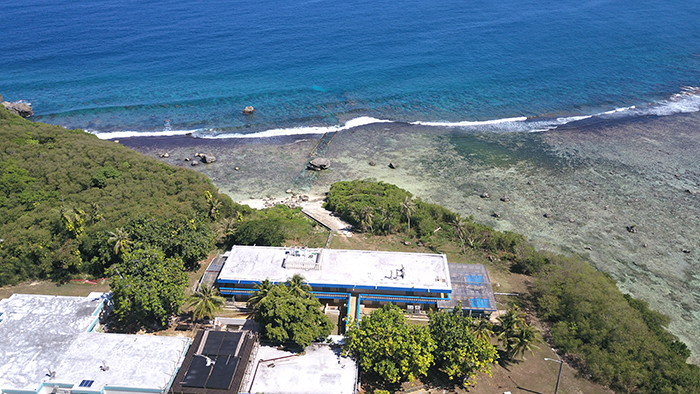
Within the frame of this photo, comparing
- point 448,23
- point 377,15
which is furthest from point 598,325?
point 377,15

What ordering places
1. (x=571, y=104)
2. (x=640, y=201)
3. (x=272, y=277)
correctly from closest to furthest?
(x=272, y=277), (x=640, y=201), (x=571, y=104)

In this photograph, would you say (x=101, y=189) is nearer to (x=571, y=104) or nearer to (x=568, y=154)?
(x=568, y=154)

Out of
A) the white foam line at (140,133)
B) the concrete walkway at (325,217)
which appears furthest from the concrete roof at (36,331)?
the white foam line at (140,133)

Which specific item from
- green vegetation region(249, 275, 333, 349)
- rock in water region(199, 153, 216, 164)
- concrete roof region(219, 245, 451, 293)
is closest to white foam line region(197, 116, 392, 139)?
rock in water region(199, 153, 216, 164)

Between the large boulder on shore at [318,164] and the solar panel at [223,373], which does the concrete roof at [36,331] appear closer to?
the solar panel at [223,373]

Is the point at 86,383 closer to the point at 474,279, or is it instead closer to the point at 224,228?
the point at 224,228
